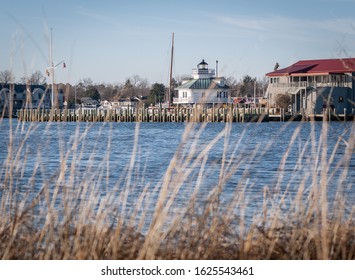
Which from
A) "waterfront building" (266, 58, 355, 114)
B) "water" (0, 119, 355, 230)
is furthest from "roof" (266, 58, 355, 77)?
"water" (0, 119, 355, 230)

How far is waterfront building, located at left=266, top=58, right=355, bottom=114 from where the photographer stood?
216 ft

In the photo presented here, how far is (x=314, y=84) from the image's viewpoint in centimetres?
6706

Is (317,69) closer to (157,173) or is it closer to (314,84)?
(314,84)

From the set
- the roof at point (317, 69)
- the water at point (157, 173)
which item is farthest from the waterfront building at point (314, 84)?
the water at point (157, 173)

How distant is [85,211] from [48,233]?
43 centimetres

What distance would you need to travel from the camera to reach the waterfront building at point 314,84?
2589 inches

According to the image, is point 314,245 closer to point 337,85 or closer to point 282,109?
point 282,109

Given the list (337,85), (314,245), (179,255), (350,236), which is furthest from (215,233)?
(337,85)

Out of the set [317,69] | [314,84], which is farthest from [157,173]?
[317,69]

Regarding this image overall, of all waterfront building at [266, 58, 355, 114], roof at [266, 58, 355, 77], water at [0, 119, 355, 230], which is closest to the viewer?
water at [0, 119, 355, 230]

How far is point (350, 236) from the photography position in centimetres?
646

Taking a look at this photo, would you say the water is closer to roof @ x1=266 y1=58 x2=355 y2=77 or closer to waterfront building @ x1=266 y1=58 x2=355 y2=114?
waterfront building @ x1=266 y1=58 x2=355 y2=114

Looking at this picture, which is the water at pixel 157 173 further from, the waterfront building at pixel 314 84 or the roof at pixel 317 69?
the roof at pixel 317 69
